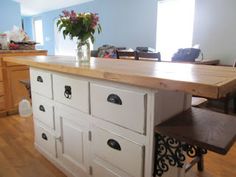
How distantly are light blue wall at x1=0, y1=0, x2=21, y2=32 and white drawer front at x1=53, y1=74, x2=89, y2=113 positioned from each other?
5.45 metres

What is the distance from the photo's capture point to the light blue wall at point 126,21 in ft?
14.2

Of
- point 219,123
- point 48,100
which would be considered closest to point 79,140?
point 48,100

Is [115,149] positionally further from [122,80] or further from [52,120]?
[52,120]

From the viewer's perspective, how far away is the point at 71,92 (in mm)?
1454

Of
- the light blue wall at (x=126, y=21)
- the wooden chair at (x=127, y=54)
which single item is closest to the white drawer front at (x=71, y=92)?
the wooden chair at (x=127, y=54)

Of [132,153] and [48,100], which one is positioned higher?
[48,100]

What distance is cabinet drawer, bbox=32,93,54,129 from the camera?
1.73 m

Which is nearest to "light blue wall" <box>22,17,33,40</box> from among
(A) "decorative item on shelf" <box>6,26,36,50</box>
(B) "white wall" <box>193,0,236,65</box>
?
(A) "decorative item on shelf" <box>6,26,36,50</box>

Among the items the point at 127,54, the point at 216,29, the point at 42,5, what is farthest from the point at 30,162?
the point at 42,5

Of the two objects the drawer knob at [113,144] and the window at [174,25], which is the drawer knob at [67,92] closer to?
A: the drawer knob at [113,144]

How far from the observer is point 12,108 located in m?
3.08

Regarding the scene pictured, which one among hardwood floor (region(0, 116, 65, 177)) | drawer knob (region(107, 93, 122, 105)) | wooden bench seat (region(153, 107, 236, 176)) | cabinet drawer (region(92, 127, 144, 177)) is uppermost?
drawer knob (region(107, 93, 122, 105))

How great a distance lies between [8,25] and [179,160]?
6476 millimetres

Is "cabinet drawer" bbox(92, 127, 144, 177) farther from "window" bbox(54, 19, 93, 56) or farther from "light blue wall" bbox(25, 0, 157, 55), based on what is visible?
"window" bbox(54, 19, 93, 56)
